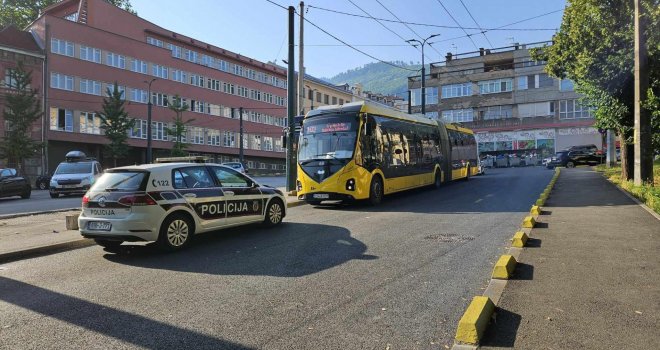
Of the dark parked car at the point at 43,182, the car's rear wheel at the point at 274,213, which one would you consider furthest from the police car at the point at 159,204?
the dark parked car at the point at 43,182

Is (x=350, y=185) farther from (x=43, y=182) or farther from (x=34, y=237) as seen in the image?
(x=43, y=182)

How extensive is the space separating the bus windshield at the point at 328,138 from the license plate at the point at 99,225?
25.7 ft

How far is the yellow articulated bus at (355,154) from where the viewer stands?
47.2 ft

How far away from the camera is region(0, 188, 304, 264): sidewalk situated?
8.06 m

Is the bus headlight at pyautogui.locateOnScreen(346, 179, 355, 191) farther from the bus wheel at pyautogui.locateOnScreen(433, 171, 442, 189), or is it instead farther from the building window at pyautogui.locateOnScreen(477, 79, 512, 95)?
the building window at pyautogui.locateOnScreen(477, 79, 512, 95)

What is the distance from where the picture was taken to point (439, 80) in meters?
72.8

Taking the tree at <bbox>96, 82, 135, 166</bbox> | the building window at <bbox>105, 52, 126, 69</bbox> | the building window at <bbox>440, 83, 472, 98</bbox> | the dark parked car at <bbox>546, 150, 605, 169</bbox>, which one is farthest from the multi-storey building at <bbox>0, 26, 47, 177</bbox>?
the building window at <bbox>440, 83, 472, 98</bbox>

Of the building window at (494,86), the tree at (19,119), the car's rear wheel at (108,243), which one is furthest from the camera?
the building window at (494,86)

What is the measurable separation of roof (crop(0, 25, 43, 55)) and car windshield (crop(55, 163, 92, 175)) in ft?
73.4

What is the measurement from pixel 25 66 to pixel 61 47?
143 inches

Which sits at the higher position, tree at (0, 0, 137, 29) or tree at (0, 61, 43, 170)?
tree at (0, 0, 137, 29)

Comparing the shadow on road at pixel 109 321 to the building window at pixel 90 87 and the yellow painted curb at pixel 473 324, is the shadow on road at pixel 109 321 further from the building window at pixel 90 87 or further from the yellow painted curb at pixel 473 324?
the building window at pixel 90 87

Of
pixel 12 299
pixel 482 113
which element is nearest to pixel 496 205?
pixel 12 299

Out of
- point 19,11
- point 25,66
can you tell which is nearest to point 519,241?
point 25,66
